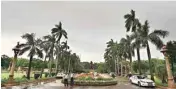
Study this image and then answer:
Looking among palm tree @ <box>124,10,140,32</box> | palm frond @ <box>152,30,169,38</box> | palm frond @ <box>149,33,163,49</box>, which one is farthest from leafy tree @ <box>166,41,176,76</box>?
palm tree @ <box>124,10,140,32</box>

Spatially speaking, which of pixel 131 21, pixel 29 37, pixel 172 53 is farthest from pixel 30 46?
pixel 172 53

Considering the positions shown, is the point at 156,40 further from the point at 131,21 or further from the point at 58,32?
the point at 58,32

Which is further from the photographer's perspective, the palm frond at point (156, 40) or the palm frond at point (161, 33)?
the palm frond at point (156, 40)

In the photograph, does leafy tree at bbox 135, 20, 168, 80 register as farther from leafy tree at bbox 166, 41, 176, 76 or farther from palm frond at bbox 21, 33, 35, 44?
palm frond at bbox 21, 33, 35, 44

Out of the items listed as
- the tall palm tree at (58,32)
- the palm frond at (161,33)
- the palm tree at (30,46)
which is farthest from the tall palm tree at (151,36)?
the tall palm tree at (58,32)

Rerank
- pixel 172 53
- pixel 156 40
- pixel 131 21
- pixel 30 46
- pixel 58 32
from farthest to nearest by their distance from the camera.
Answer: pixel 58 32 → pixel 131 21 → pixel 30 46 → pixel 172 53 → pixel 156 40

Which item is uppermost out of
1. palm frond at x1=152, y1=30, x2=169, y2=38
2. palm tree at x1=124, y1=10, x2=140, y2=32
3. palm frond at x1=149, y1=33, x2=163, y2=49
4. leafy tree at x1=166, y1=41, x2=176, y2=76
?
palm tree at x1=124, y1=10, x2=140, y2=32

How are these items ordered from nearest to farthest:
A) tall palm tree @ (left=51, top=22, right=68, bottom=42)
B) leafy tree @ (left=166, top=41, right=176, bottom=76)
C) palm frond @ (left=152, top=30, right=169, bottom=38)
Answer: palm frond @ (left=152, top=30, right=169, bottom=38) → leafy tree @ (left=166, top=41, right=176, bottom=76) → tall palm tree @ (left=51, top=22, right=68, bottom=42)

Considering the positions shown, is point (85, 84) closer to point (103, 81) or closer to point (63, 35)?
point (103, 81)

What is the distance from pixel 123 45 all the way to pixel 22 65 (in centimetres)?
6540

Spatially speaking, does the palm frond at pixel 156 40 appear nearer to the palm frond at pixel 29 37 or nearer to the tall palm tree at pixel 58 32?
the palm frond at pixel 29 37

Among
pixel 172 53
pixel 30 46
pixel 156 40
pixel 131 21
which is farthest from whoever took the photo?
pixel 131 21

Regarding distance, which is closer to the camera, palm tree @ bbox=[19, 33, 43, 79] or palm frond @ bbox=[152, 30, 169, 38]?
palm frond @ bbox=[152, 30, 169, 38]

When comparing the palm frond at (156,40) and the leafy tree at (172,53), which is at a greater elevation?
the palm frond at (156,40)
